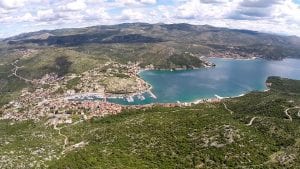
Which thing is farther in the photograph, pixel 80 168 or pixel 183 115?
pixel 183 115

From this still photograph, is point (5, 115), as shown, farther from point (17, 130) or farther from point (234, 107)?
point (234, 107)

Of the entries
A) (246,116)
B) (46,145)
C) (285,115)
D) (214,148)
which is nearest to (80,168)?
(46,145)

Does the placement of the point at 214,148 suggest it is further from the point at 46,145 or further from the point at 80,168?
the point at 46,145

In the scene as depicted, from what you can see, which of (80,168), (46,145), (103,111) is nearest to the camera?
(80,168)

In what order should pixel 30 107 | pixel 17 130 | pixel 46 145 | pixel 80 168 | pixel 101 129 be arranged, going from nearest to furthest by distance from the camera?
pixel 80 168 → pixel 46 145 → pixel 101 129 → pixel 17 130 → pixel 30 107

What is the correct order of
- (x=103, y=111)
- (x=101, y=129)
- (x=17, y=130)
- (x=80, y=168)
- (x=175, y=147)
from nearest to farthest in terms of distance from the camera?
(x=80, y=168)
(x=175, y=147)
(x=101, y=129)
(x=17, y=130)
(x=103, y=111)

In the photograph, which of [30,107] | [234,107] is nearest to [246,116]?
[234,107]
